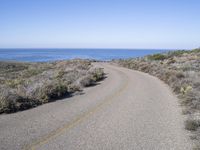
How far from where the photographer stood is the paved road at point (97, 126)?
742 cm

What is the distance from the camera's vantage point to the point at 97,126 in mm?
9195

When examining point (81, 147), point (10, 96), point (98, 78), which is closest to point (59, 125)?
point (81, 147)

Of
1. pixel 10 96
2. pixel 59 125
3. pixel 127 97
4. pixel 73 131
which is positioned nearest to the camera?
pixel 73 131

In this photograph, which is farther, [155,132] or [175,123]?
[175,123]

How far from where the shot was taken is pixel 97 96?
1555 cm

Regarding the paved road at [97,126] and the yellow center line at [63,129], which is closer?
the yellow center line at [63,129]

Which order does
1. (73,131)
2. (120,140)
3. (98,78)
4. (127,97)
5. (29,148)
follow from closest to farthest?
1. (29,148)
2. (120,140)
3. (73,131)
4. (127,97)
5. (98,78)

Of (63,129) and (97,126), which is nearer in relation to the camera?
(63,129)

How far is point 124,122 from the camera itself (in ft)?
32.1

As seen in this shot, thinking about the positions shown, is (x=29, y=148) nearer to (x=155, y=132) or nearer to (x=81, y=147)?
(x=81, y=147)

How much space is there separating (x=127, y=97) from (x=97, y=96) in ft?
5.78

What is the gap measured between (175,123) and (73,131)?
3.80 metres

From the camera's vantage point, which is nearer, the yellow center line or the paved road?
the yellow center line

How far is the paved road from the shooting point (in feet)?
24.3
